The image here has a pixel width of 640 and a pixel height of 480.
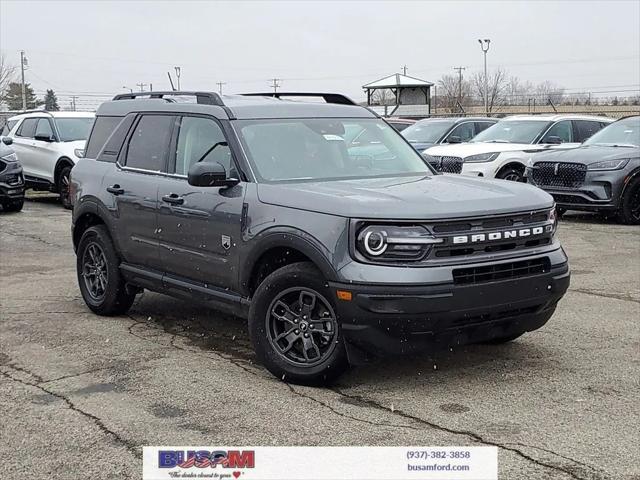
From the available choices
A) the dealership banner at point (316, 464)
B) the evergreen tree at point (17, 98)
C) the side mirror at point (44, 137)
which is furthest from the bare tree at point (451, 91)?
the dealership banner at point (316, 464)

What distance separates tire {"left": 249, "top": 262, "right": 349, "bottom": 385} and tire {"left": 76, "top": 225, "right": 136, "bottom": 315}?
2.08 meters

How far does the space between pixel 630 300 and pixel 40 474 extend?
5.48 m

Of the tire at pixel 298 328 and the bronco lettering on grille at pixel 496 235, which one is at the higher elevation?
Result: the bronco lettering on grille at pixel 496 235

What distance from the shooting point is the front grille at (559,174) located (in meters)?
12.7

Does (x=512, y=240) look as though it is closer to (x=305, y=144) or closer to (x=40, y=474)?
(x=305, y=144)

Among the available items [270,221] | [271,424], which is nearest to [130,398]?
[271,424]

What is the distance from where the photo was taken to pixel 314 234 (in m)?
4.91

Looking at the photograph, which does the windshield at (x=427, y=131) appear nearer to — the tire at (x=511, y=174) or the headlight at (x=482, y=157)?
the headlight at (x=482, y=157)

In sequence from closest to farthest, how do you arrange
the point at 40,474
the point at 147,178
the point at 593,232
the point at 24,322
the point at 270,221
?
the point at 40,474 → the point at 270,221 → the point at 147,178 → the point at 24,322 → the point at 593,232

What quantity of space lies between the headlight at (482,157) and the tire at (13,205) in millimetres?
8206

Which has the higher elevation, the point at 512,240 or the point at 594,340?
the point at 512,240

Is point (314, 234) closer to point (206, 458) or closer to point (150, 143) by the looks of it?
point (150, 143)

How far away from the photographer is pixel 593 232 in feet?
39.3

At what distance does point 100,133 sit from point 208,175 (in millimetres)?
2379
